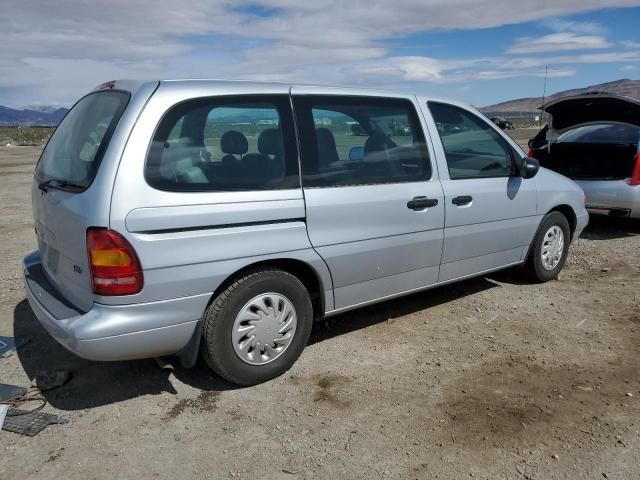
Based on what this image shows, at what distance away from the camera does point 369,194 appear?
3807 mm

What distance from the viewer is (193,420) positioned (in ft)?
10.6

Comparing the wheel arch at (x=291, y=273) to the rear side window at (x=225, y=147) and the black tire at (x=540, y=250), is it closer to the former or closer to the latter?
the rear side window at (x=225, y=147)

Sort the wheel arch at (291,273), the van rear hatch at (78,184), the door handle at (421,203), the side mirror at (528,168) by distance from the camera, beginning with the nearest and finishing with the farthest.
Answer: the van rear hatch at (78,184) < the wheel arch at (291,273) < the door handle at (421,203) < the side mirror at (528,168)

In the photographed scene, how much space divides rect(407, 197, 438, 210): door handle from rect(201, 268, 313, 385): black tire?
3.42 ft

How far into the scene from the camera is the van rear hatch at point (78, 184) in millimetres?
2924

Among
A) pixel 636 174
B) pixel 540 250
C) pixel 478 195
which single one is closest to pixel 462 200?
pixel 478 195

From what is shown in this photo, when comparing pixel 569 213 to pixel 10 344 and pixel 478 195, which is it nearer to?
pixel 478 195

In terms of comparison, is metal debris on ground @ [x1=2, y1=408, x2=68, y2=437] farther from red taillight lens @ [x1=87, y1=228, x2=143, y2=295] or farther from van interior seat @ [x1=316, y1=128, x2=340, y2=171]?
van interior seat @ [x1=316, y1=128, x2=340, y2=171]

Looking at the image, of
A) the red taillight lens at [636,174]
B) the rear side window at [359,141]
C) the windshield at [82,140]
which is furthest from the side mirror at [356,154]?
the red taillight lens at [636,174]

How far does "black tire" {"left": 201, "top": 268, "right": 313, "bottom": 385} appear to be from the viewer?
3.27 metres

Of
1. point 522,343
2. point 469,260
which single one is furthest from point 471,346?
point 469,260

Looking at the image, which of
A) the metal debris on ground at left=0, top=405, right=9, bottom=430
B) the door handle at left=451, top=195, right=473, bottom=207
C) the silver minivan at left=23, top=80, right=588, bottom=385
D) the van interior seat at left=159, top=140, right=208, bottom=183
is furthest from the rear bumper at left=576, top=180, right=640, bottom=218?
the metal debris on ground at left=0, top=405, right=9, bottom=430

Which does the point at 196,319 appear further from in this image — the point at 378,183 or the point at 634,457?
the point at 634,457

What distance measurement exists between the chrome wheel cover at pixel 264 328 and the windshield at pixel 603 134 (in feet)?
19.4
